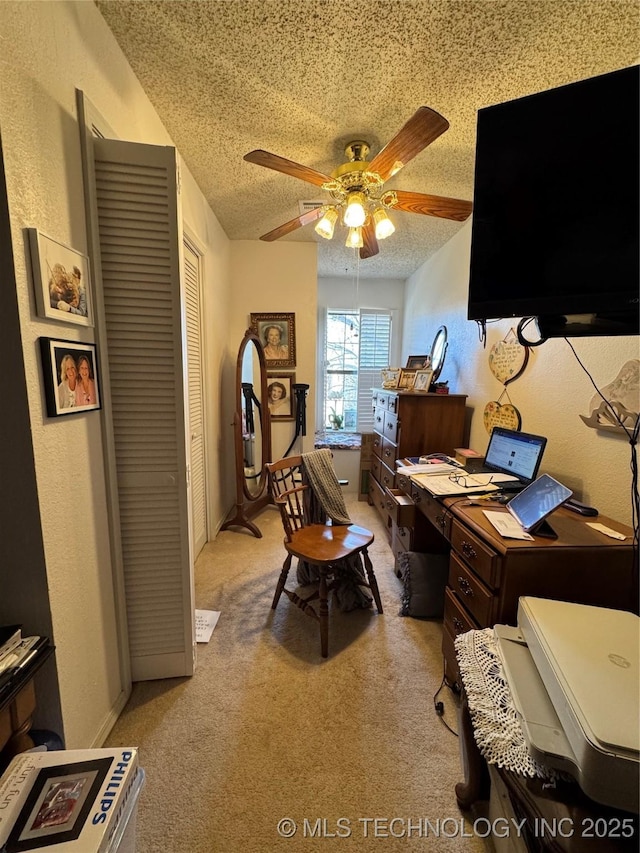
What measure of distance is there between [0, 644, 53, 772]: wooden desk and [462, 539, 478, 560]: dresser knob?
1.39 m

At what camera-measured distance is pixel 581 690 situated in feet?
2.29

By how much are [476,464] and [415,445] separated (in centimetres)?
61

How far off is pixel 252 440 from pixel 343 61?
2.61 metres

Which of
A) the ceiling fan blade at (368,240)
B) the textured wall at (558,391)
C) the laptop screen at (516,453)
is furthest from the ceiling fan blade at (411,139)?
the laptop screen at (516,453)

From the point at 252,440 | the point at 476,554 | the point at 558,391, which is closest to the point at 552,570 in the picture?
the point at 476,554

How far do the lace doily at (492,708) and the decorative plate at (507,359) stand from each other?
1.51m

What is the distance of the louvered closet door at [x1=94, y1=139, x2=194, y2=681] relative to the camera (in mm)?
1234

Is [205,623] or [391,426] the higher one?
[391,426]

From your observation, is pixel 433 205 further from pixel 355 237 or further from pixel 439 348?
pixel 439 348

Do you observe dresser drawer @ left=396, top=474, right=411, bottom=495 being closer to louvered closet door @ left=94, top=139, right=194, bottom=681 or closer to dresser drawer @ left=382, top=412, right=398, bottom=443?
dresser drawer @ left=382, top=412, right=398, bottom=443

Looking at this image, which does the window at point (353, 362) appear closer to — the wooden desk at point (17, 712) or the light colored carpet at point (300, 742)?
the light colored carpet at point (300, 742)

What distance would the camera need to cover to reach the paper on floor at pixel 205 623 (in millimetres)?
1755

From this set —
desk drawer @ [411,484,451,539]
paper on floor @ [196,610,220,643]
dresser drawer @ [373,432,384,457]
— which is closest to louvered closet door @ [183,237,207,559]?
paper on floor @ [196,610,220,643]

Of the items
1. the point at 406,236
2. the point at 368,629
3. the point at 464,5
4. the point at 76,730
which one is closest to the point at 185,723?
the point at 76,730
